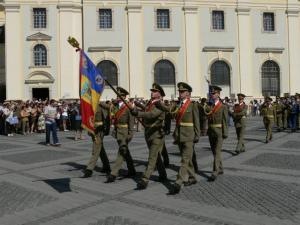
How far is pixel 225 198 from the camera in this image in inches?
300

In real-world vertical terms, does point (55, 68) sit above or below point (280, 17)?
below

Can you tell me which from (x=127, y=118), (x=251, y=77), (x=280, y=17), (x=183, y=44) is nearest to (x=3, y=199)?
(x=127, y=118)

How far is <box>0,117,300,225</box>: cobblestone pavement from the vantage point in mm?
6590

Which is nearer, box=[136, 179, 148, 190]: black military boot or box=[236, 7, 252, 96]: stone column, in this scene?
box=[136, 179, 148, 190]: black military boot

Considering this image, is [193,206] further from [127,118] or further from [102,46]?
[102,46]

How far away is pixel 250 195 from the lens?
7.80 m

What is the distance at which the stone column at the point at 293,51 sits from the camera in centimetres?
3819

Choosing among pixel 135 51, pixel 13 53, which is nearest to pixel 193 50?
pixel 135 51

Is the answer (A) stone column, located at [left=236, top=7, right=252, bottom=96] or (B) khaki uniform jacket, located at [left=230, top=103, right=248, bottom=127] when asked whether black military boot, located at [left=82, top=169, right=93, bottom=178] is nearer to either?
(B) khaki uniform jacket, located at [left=230, top=103, right=248, bottom=127]

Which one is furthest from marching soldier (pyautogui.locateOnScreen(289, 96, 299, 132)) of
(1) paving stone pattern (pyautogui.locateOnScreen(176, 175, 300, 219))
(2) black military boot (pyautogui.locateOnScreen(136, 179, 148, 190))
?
(2) black military boot (pyautogui.locateOnScreen(136, 179, 148, 190))

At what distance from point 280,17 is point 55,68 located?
20029mm

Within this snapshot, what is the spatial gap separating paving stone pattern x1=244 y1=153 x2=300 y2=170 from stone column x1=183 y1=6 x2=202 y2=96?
75.0 feet

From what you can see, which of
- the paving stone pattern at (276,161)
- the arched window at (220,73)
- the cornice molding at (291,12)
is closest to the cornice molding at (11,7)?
the arched window at (220,73)

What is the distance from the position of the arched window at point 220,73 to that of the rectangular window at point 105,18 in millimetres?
9352
